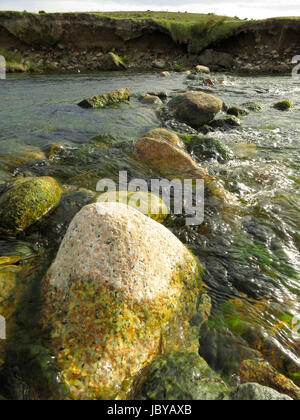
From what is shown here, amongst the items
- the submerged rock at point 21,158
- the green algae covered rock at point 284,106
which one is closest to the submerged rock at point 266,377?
the submerged rock at point 21,158

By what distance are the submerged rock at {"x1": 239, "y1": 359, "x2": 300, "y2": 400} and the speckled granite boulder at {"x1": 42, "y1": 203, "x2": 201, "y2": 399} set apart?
1.81 ft

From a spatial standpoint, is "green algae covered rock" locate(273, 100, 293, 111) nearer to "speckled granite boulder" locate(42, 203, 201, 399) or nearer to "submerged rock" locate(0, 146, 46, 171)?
"submerged rock" locate(0, 146, 46, 171)

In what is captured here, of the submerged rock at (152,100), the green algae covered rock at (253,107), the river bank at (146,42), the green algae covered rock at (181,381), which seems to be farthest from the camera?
the river bank at (146,42)

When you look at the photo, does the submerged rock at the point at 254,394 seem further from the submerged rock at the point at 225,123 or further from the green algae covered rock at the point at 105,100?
the green algae covered rock at the point at 105,100

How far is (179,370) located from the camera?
2420mm

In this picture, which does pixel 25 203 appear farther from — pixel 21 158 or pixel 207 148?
pixel 207 148

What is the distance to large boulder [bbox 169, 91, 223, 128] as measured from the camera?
9695 mm

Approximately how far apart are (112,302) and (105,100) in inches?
446

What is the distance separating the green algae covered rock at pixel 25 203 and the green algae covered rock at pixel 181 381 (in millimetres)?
3079

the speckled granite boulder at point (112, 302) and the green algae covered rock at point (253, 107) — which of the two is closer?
the speckled granite boulder at point (112, 302)

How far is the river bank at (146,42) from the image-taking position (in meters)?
28.1

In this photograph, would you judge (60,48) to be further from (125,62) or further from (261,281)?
(261,281)

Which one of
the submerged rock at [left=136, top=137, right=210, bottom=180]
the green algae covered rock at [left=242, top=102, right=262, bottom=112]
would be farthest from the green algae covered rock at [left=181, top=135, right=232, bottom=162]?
the green algae covered rock at [left=242, top=102, right=262, bottom=112]

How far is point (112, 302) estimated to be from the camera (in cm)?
263
